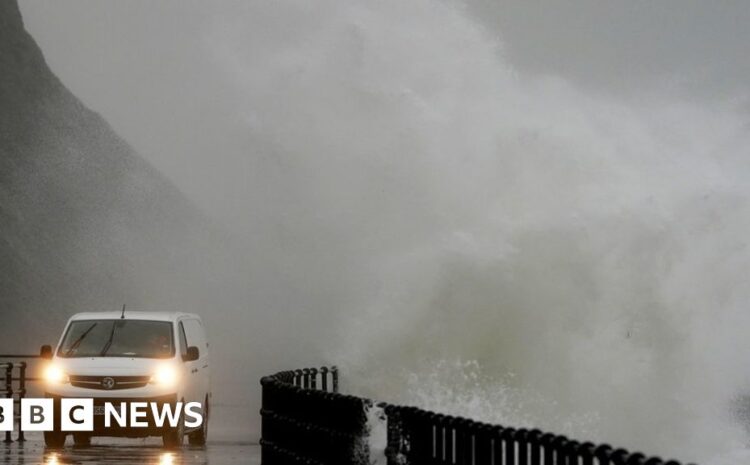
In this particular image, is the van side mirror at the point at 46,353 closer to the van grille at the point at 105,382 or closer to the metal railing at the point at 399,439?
the van grille at the point at 105,382

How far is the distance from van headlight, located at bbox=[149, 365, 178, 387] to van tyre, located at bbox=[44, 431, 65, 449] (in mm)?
1711

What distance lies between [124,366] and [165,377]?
2.07ft

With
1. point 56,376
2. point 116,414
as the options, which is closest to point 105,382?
point 116,414

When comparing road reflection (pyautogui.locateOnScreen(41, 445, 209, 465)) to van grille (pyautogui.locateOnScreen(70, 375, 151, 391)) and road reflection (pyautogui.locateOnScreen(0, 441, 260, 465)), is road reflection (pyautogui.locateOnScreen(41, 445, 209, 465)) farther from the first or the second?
van grille (pyautogui.locateOnScreen(70, 375, 151, 391))

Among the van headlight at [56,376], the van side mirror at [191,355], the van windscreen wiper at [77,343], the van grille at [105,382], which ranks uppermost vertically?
the van windscreen wiper at [77,343]

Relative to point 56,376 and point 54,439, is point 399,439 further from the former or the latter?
point 54,439

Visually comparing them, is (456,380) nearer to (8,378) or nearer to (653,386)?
(653,386)

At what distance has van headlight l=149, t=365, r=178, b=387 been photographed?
26.0m

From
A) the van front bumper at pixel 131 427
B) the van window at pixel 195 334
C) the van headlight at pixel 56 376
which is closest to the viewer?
the van front bumper at pixel 131 427

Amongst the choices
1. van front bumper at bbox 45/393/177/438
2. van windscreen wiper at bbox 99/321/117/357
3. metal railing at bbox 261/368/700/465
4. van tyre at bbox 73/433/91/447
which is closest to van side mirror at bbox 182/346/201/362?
van front bumper at bbox 45/393/177/438

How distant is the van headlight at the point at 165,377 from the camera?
26.0m

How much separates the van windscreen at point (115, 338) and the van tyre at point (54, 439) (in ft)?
3.55

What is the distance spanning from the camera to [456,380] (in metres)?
56.0

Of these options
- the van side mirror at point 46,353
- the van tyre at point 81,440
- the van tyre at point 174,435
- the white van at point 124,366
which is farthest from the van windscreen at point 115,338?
the van tyre at point 81,440
